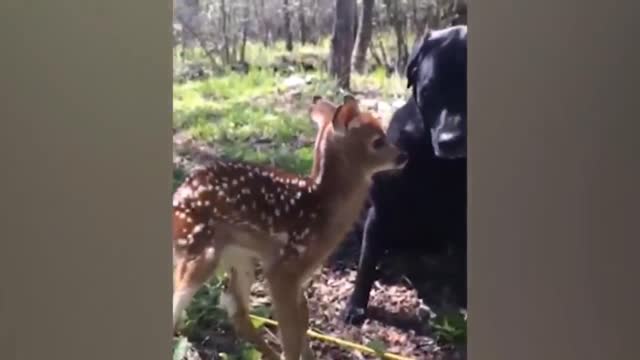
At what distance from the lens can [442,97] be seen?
5.81 feet

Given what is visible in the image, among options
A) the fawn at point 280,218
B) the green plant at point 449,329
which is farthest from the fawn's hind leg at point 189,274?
the green plant at point 449,329

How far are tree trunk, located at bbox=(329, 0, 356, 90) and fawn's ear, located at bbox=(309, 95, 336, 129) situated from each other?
1.8 inches

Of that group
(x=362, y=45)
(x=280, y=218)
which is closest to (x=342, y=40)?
(x=362, y=45)

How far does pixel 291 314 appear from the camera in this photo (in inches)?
68.0

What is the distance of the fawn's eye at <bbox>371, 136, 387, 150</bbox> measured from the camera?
1768 millimetres
